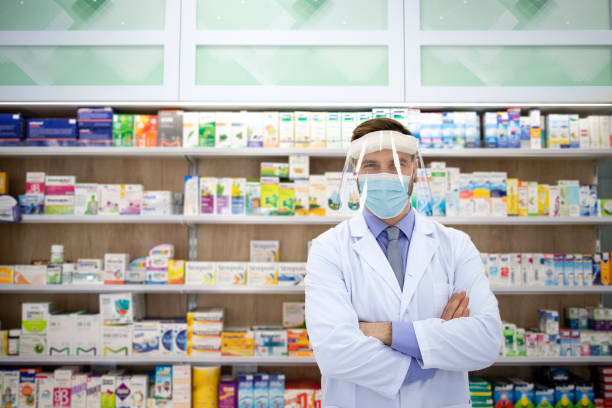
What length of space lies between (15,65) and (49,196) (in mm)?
1020

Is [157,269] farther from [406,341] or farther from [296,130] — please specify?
[406,341]

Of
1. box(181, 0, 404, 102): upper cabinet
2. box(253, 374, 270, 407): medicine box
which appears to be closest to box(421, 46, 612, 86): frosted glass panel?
box(181, 0, 404, 102): upper cabinet

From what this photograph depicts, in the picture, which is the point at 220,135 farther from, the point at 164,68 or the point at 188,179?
the point at 164,68

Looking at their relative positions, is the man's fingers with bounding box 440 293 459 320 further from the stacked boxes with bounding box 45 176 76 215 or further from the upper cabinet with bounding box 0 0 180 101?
the stacked boxes with bounding box 45 176 76 215

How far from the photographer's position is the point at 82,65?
3143 millimetres

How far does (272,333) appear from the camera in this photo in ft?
9.90

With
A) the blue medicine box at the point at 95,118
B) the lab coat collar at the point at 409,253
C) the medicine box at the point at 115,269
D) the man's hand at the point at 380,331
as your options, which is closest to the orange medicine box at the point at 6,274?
the medicine box at the point at 115,269

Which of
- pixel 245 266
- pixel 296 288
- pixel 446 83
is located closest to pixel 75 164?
pixel 245 266

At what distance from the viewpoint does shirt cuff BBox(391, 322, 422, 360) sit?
156 centimetres

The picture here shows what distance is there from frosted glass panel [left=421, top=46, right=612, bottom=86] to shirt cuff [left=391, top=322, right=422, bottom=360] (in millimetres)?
2108

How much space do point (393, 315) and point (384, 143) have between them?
0.70 metres

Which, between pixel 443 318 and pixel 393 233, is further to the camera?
pixel 393 233

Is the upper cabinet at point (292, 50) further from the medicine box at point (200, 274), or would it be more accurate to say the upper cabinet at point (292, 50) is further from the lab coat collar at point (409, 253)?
the lab coat collar at point (409, 253)

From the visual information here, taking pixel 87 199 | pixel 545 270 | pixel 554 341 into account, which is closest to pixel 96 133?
pixel 87 199
